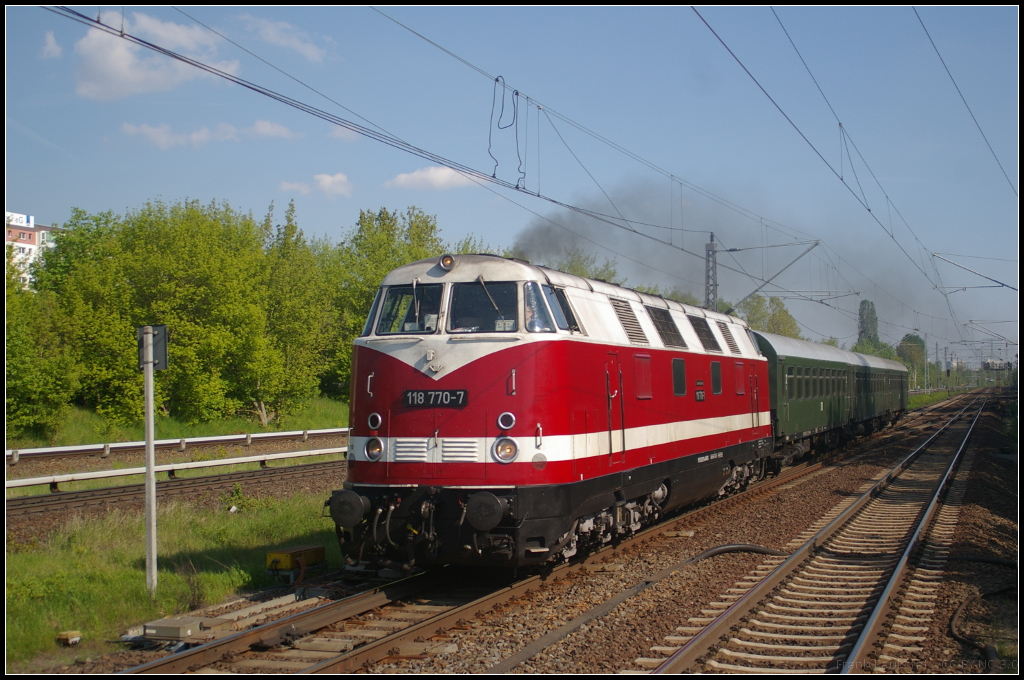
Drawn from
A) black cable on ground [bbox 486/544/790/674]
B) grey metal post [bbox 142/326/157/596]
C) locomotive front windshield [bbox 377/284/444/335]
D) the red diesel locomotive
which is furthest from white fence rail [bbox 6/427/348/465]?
black cable on ground [bbox 486/544/790/674]

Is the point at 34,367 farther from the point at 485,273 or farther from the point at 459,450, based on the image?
the point at 459,450

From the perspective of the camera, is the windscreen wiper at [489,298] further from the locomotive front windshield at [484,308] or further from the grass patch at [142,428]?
the grass patch at [142,428]

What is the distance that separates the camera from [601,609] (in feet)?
26.9

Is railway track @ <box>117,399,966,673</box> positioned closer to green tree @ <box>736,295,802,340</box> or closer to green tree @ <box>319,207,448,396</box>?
green tree @ <box>319,207,448,396</box>

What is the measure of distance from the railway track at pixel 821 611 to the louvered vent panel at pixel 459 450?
9.11 feet

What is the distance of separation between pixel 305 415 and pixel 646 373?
29.1 m

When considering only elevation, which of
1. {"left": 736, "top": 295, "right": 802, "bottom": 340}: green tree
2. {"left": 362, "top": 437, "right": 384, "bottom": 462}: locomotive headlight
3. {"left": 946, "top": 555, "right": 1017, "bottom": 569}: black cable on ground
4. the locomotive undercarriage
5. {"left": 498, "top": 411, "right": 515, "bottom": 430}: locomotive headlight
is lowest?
{"left": 946, "top": 555, "right": 1017, "bottom": 569}: black cable on ground

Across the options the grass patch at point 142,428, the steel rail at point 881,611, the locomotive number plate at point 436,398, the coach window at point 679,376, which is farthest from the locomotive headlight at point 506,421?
the grass patch at point 142,428

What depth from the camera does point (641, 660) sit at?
6613mm

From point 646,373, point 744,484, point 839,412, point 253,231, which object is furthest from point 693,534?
point 253,231

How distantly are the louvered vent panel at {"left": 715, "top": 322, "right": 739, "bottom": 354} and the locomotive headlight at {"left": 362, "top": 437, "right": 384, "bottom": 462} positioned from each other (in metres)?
8.91

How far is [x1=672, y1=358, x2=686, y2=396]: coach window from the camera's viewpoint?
40.4 feet

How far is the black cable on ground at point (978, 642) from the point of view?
641 cm

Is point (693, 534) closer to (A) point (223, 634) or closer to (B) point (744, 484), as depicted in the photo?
(B) point (744, 484)
